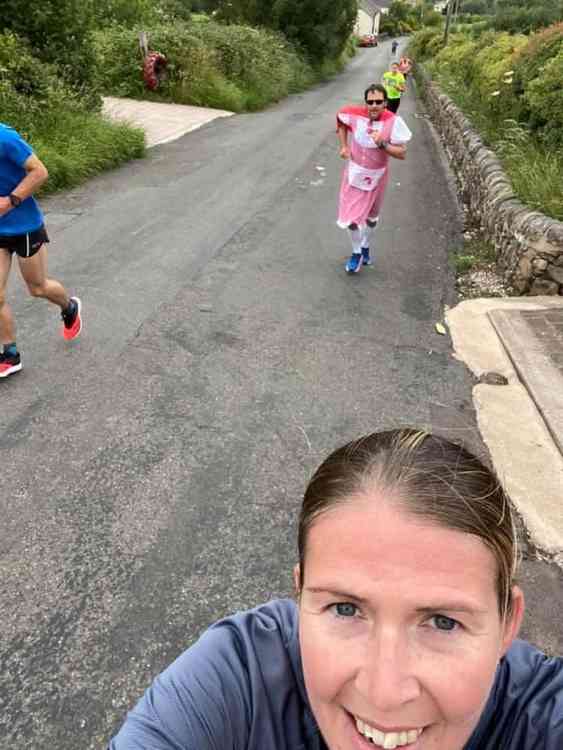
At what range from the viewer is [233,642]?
1272 mm

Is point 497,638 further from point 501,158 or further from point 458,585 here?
point 501,158

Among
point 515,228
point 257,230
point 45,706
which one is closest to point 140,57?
point 257,230

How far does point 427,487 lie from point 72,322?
4233 mm

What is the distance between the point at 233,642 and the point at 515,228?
576cm

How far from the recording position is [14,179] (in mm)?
3877

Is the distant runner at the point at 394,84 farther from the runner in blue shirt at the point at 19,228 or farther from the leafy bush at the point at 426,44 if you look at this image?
the leafy bush at the point at 426,44

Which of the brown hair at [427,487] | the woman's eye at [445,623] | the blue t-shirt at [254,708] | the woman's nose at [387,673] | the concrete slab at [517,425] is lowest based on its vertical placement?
the concrete slab at [517,425]

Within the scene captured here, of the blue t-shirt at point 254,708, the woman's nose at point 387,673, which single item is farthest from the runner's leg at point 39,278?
the woman's nose at point 387,673

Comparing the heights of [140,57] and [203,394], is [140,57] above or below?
above

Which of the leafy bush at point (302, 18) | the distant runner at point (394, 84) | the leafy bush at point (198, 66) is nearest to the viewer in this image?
the distant runner at point (394, 84)

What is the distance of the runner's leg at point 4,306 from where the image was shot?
13.4ft

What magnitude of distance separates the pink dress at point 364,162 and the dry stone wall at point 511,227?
140 centimetres

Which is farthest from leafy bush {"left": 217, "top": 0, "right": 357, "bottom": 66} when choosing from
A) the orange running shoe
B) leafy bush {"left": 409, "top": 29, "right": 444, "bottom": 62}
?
the orange running shoe

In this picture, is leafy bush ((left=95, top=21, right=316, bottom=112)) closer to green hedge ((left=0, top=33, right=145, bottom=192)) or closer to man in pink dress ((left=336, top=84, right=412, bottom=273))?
green hedge ((left=0, top=33, right=145, bottom=192))
